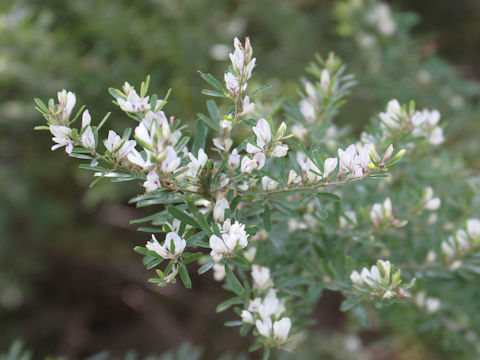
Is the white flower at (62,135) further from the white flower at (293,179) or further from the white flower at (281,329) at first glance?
the white flower at (281,329)

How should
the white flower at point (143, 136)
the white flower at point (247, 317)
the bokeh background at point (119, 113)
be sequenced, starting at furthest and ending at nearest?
the bokeh background at point (119, 113) < the white flower at point (247, 317) < the white flower at point (143, 136)

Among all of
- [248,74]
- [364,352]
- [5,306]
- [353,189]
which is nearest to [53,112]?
[248,74]

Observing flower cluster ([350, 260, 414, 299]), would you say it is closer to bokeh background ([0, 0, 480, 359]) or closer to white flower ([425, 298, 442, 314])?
white flower ([425, 298, 442, 314])

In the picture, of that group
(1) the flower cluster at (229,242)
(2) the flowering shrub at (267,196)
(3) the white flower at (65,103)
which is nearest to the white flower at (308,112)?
(2) the flowering shrub at (267,196)

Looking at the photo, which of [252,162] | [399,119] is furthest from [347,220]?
[252,162]

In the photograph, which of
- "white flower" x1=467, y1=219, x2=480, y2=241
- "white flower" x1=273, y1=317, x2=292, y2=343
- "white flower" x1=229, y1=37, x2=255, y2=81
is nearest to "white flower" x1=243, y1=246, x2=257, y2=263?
"white flower" x1=273, y1=317, x2=292, y2=343
